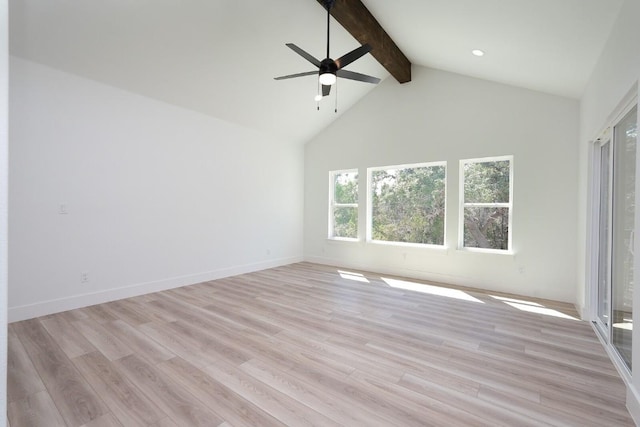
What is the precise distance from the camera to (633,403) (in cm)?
176

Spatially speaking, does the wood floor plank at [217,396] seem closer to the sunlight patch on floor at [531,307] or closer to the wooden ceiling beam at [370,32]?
the sunlight patch on floor at [531,307]

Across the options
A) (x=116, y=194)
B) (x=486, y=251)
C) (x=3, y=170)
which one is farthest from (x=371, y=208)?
(x=3, y=170)

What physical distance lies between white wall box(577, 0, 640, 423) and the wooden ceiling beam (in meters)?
2.21

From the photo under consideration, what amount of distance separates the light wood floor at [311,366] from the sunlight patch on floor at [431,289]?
0.35m

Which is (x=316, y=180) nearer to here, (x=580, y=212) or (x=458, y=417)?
(x=580, y=212)

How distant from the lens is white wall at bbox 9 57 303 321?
10.7ft

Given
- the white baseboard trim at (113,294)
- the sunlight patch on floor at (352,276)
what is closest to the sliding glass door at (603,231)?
the sunlight patch on floor at (352,276)

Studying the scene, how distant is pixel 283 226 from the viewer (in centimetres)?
648

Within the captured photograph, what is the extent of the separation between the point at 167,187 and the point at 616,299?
537cm

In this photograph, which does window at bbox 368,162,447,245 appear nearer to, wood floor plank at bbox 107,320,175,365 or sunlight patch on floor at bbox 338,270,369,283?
sunlight patch on floor at bbox 338,270,369,283

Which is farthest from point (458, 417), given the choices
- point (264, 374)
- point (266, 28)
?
point (266, 28)

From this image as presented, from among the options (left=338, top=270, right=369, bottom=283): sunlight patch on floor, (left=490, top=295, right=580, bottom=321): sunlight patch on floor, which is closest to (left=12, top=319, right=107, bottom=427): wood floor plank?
(left=338, top=270, right=369, bottom=283): sunlight patch on floor

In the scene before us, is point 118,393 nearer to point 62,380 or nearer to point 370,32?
point 62,380

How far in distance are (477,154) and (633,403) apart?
3597mm
